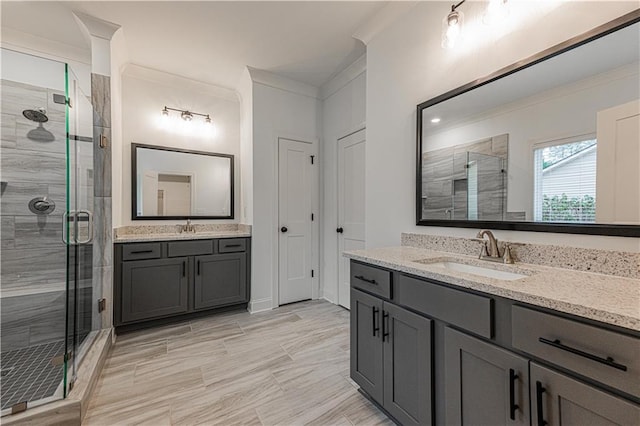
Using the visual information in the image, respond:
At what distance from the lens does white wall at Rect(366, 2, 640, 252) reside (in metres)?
1.24

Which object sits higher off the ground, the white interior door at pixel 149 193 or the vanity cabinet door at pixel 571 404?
the white interior door at pixel 149 193

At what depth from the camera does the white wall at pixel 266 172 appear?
10.5 ft

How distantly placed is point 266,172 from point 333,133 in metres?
1.02

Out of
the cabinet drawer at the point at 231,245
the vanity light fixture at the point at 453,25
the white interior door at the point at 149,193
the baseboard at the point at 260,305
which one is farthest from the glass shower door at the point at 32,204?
the vanity light fixture at the point at 453,25

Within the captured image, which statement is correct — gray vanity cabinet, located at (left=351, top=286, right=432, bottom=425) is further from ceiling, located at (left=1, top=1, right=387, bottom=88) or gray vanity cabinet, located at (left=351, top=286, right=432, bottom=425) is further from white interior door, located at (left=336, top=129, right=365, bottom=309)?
ceiling, located at (left=1, top=1, right=387, bottom=88)

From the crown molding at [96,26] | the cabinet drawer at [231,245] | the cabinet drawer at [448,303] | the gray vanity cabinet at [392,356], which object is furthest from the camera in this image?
the cabinet drawer at [231,245]

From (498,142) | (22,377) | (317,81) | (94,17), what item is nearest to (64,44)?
(94,17)

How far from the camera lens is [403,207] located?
2113mm

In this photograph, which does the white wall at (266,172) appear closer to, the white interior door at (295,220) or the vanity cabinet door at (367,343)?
the white interior door at (295,220)

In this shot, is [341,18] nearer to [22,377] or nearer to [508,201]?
[508,201]

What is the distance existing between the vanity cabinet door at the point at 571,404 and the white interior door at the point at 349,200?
7.02 ft

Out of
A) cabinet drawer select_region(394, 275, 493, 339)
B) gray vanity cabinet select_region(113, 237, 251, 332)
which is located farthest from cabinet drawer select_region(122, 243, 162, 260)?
cabinet drawer select_region(394, 275, 493, 339)

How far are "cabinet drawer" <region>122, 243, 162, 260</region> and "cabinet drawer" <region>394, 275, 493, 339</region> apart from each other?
245 cm

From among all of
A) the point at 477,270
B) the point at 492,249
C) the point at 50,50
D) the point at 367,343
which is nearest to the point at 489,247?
the point at 492,249
